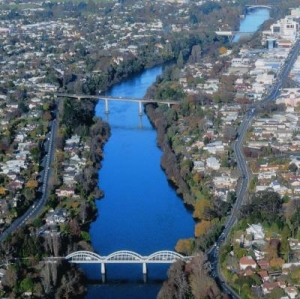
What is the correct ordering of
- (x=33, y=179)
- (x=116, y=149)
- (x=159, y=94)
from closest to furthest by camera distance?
1. (x=33, y=179)
2. (x=116, y=149)
3. (x=159, y=94)

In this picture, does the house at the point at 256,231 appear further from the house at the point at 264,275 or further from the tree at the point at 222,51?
the tree at the point at 222,51

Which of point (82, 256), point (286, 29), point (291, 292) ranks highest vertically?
point (286, 29)

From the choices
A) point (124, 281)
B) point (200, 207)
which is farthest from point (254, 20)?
point (124, 281)

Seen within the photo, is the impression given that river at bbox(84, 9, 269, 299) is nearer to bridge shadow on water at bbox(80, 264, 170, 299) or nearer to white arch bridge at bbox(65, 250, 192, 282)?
bridge shadow on water at bbox(80, 264, 170, 299)

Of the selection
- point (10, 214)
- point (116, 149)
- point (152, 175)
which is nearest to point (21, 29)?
point (116, 149)

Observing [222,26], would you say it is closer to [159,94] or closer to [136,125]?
[159,94]

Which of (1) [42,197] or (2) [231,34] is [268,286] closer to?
(1) [42,197]

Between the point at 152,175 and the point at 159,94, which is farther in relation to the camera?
the point at 159,94
